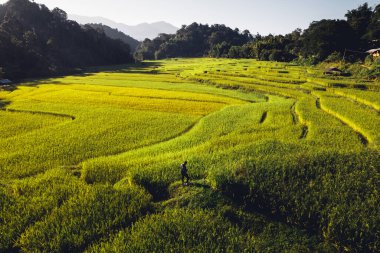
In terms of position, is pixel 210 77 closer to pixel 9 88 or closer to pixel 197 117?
pixel 197 117

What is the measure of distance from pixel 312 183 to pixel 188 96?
22755 mm

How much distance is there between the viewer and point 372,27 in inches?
2163

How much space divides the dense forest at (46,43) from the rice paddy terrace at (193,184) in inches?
1683

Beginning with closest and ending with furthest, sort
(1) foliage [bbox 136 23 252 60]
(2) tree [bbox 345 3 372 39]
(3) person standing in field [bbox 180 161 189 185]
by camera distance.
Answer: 1. (3) person standing in field [bbox 180 161 189 185]
2. (2) tree [bbox 345 3 372 39]
3. (1) foliage [bbox 136 23 252 60]

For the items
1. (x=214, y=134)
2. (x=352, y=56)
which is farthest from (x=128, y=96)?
(x=352, y=56)

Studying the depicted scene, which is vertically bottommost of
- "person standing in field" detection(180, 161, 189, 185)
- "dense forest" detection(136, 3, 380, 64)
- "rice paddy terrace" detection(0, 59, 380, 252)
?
"rice paddy terrace" detection(0, 59, 380, 252)

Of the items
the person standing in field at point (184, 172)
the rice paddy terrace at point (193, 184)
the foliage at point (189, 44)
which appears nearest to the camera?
the rice paddy terrace at point (193, 184)

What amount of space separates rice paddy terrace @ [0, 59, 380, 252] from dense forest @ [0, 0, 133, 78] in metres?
42.7

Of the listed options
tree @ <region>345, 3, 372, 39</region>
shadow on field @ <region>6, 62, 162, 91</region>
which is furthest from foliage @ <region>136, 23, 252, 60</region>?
tree @ <region>345, 3, 372, 39</region>

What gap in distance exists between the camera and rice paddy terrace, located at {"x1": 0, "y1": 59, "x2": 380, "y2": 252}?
9.79 m

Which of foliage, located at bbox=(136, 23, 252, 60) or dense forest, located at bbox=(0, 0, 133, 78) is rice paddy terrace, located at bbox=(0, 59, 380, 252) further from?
foliage, located at bbox=(136, 23, 252, 60)

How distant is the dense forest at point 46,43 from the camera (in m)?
60.5

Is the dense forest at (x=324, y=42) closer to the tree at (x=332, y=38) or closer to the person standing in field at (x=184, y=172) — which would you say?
the tree at (x=332, y=38)

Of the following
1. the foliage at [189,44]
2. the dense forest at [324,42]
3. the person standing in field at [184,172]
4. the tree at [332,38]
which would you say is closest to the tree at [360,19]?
the dense forest at [324,42]
